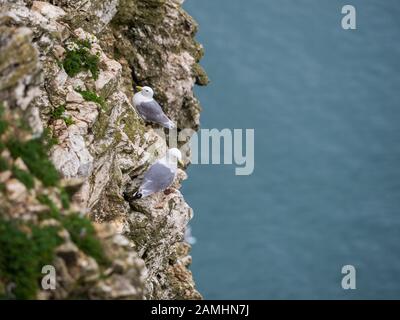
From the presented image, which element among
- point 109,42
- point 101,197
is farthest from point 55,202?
point 109,42

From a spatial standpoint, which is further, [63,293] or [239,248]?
[239,248]

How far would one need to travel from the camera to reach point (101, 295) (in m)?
15.1

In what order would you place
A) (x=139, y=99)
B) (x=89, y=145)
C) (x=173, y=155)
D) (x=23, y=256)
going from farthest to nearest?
(x=139, y=99) → (x=173, y=155) → (x=89, y=145) → (x=23, y=256)

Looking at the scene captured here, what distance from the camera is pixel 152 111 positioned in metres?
24.3

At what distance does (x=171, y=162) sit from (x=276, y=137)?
26.9 metres

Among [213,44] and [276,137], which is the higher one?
[213,44]

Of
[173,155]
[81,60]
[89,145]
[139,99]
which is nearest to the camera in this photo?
[89,145]

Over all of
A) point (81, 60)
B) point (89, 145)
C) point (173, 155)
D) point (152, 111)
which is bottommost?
point (89, 145)

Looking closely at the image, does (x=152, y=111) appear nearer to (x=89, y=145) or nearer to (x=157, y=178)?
(x=157, y=178)

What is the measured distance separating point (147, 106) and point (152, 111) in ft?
0.77

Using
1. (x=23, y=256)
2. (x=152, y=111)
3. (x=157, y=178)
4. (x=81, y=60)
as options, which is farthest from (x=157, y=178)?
(x=23, y=256)

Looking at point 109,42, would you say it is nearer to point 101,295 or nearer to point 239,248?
point 101,295

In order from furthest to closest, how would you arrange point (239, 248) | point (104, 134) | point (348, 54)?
point (348, 54), point (239, 248), point (104, 134)

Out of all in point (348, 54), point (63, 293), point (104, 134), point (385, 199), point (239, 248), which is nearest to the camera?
point (63, 293)
